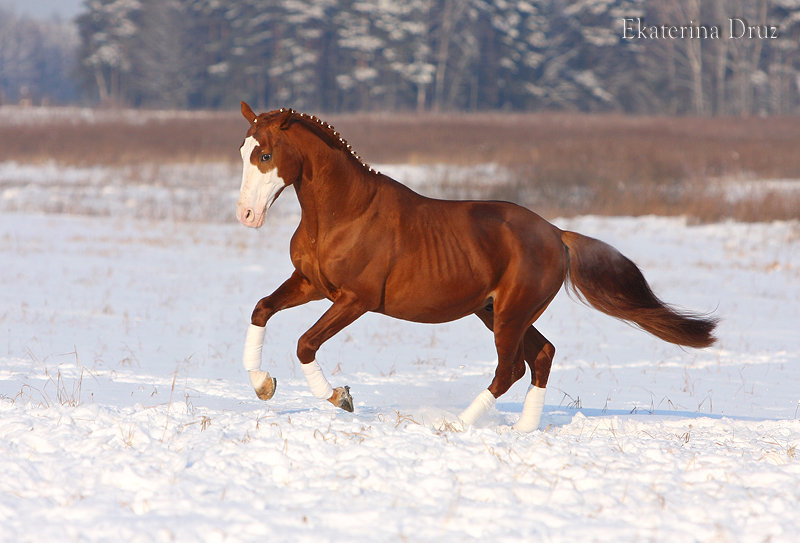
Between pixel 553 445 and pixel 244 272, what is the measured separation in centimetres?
951

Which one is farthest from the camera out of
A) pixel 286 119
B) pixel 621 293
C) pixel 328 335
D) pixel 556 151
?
pixel 556 151

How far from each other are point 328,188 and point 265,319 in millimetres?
784

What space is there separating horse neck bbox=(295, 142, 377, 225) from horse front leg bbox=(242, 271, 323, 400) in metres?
0.38

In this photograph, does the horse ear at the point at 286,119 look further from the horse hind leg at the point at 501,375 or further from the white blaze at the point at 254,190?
the horse hind leg at the point at 501,375

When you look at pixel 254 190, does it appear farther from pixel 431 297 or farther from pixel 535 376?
pixel 535 376

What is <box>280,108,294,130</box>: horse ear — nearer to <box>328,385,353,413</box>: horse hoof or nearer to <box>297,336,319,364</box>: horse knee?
<box>297,336,319,364</box>: horse knee

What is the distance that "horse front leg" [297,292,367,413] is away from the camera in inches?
189

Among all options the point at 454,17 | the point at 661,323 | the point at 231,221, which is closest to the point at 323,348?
the point at 661,323

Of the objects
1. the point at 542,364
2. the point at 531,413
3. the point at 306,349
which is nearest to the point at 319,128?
→ the point at 306,349

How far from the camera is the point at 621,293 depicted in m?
5.65

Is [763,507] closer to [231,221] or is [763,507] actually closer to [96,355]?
[96,355]

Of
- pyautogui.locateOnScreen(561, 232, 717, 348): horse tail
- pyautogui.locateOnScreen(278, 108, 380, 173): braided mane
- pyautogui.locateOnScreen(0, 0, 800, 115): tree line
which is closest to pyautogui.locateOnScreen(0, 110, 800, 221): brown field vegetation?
pyautogui.locateOnScreen(561, 232, 717, 348): horse tail

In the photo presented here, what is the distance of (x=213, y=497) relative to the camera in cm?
371

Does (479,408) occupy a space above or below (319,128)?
below
